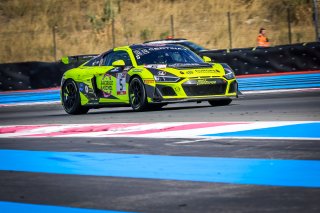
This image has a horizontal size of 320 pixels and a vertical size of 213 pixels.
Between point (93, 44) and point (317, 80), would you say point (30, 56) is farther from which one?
point (317, 80)

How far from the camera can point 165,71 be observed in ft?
49.7

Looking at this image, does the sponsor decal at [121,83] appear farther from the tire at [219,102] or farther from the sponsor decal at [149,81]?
the tire at [219,102]

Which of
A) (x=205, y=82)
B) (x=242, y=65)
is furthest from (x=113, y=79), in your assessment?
(x=242, y=65)

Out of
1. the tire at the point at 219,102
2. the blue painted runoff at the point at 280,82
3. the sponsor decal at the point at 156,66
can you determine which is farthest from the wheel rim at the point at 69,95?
the blue painted runoff at the point at 280,82

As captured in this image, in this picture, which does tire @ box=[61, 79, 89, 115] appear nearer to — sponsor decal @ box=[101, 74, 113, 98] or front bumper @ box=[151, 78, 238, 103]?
sponsor decal @ box=[101, 74, 113, 98]

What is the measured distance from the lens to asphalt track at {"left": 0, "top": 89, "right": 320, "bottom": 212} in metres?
5.86

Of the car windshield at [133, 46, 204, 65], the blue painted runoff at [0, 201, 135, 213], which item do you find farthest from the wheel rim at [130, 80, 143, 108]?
the blue painted runoff at [0, 201, 135, 213]

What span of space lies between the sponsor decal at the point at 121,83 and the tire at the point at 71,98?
4.30 feet

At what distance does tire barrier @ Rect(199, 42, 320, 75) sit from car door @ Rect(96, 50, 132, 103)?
7.38m

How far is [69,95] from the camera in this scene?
17.3m

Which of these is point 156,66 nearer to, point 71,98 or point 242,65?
point 71,98

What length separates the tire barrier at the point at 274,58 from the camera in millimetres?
22750

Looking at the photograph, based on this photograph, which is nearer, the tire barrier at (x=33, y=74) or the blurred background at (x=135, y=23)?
the tire barrier at (x=33, y=74)

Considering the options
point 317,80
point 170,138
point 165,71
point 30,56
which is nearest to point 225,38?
point 30,56
